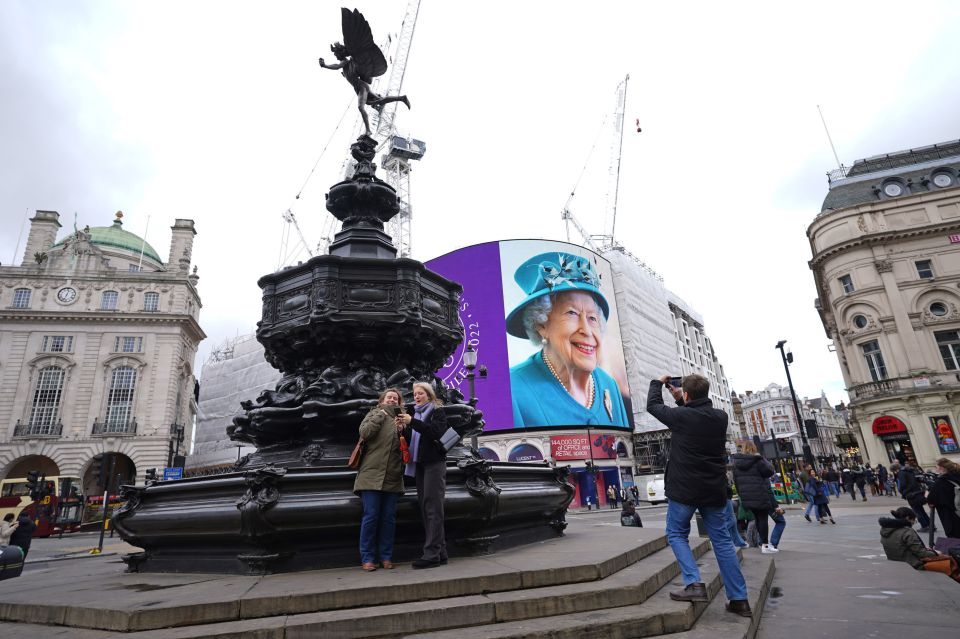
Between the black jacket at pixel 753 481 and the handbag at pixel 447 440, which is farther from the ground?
the handbag at pixel 447 440

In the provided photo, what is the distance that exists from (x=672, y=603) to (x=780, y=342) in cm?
1958

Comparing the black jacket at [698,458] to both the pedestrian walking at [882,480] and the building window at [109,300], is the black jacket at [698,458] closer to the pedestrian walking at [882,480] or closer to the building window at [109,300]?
the pedestrian walking at [882,480]

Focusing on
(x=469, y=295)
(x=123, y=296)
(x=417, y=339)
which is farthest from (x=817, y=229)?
(x=123, y=296)

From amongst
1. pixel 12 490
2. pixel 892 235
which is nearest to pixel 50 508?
pixel 12 490

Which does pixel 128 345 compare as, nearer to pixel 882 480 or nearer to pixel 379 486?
pixel 379 486

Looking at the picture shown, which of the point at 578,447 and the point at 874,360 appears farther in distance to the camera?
the point at 578,447

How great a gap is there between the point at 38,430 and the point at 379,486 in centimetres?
4348

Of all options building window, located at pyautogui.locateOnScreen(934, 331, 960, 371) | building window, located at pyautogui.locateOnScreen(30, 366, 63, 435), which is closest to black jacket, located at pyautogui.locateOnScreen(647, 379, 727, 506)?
building window, located at pyautogui.locateOnScreen(934, 331, 960, 371)

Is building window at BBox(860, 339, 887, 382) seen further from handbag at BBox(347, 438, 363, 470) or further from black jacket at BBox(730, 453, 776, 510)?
handbag at BBox(347, 438, 363, 470)

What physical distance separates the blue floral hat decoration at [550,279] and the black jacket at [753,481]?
3290 centimetres

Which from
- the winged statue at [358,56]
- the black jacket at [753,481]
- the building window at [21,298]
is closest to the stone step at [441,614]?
the black jacket at [753,481]

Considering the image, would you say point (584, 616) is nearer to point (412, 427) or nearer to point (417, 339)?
point (412, 427)

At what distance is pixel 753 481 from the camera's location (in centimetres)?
730

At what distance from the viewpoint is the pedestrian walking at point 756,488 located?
7.16m
